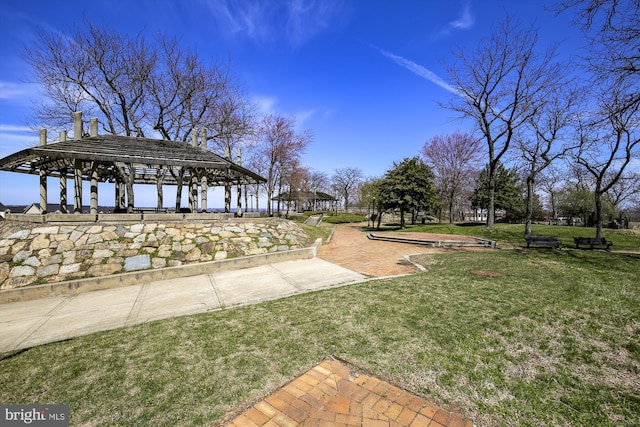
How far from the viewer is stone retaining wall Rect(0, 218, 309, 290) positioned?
698 centimetres

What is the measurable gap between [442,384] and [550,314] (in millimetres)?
3215

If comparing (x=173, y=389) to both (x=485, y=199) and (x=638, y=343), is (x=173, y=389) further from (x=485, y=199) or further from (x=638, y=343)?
(x=485, y=199)

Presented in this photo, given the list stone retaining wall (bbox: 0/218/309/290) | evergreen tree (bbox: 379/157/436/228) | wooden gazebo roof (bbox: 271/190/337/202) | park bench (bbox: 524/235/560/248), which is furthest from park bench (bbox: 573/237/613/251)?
wooden gazebo roof (bbox: 271/190/337/202)

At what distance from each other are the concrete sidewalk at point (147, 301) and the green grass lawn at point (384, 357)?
1.92ft

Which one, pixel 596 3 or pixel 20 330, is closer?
pixel 20 330

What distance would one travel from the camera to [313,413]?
8.07 feet

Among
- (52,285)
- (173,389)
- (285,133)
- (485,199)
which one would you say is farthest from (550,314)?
(485,199)

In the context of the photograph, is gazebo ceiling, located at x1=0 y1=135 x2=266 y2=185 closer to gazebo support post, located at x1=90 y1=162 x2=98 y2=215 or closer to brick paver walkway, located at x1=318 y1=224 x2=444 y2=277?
gazebo support post, located at x1=90 y1=162 x2=98 y2=215

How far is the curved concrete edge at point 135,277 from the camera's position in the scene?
6207 mm

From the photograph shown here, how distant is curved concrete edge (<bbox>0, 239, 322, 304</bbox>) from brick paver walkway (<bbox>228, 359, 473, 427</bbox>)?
6.30m

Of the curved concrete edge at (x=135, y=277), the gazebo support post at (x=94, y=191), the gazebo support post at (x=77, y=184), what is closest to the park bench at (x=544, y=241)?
the curved concrete edge at (x=135, y=277)

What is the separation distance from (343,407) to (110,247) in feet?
29.0

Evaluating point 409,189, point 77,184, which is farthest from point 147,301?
point 409,189

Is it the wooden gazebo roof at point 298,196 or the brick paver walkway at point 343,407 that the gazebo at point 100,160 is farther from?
the wooden gazebo roof at point 298,196
